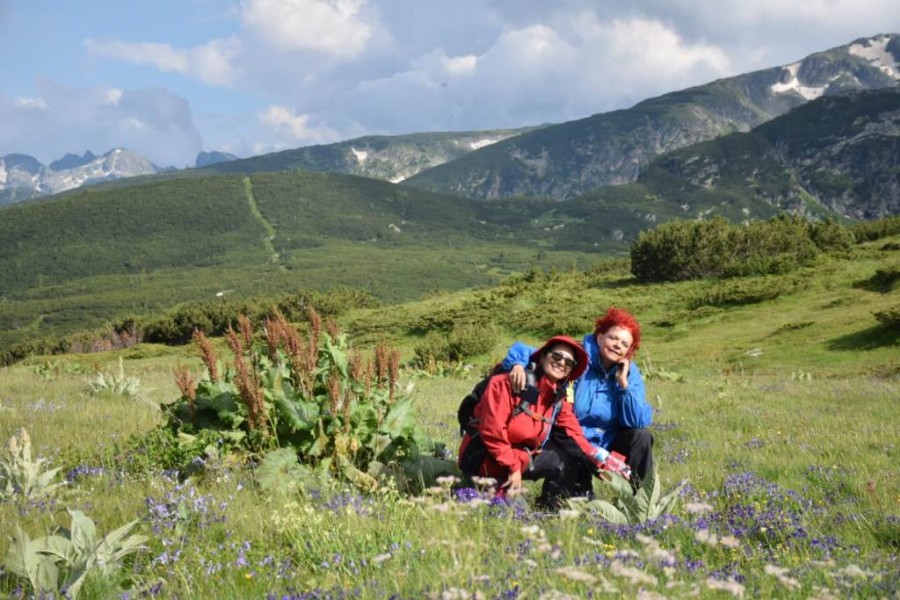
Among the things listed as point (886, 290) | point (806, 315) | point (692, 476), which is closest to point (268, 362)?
point (692, 476)

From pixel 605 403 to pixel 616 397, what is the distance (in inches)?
5.0

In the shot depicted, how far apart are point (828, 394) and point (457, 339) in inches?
628

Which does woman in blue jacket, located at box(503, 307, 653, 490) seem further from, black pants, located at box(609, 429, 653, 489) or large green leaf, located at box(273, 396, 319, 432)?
large green leaf, located at box(273, 396, 319, 432)

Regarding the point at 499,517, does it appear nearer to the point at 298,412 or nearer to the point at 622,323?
the point at 298,412

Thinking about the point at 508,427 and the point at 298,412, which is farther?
the point at 298,412

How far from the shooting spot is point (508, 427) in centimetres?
538

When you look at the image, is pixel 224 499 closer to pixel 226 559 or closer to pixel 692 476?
pixel 226 559

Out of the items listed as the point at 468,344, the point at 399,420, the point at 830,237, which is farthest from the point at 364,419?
the point at 830,237

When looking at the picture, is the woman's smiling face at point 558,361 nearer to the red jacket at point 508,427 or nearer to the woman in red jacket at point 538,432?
the woman in red jacket at point 538,432

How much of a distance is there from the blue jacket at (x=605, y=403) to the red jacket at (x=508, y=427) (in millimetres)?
513

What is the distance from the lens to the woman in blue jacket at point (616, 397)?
5.91 m

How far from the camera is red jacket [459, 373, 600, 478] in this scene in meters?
5.15

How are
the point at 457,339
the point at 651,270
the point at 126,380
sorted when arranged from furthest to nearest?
the point at 651,270 → the point at 457,339 → the point at 126,380

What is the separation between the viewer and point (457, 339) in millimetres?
26844
